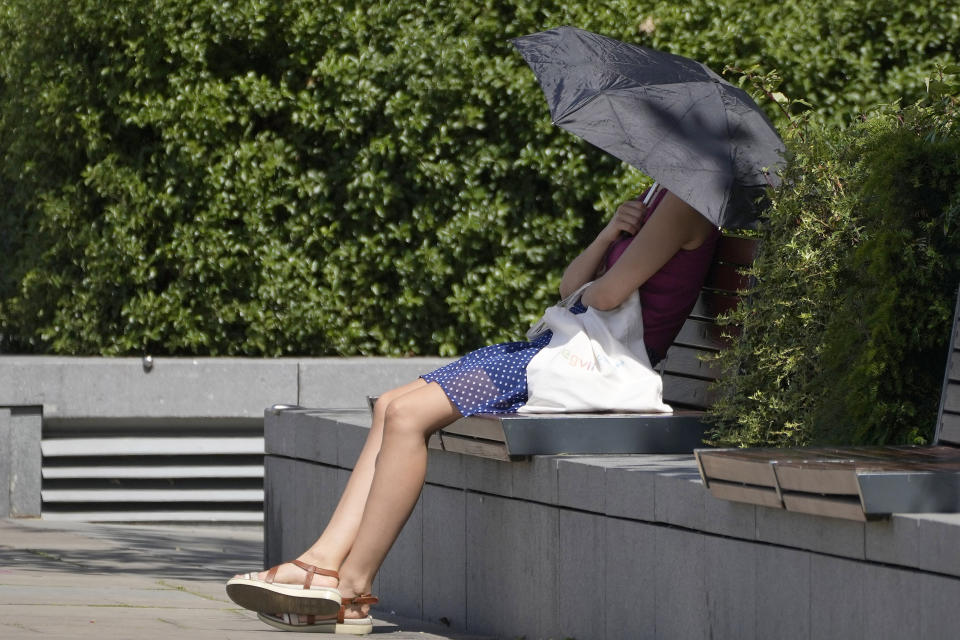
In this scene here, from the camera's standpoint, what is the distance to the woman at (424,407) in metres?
4.98

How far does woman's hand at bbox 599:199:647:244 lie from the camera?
17.9ft

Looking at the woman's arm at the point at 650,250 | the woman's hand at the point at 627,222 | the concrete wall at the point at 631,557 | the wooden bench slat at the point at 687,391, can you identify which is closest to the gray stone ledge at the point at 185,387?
the concrete wall at the point at 631,557

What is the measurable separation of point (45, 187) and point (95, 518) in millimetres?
1930

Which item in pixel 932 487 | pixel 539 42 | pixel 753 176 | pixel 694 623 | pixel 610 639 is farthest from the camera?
pixel 539 42

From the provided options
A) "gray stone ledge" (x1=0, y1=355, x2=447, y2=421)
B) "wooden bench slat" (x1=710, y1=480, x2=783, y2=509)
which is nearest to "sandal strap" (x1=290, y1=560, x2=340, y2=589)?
"wooden bench slat" (x1=710, y1=480, x2=783, y2=509)

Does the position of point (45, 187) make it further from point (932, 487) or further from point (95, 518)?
point (932, 487)

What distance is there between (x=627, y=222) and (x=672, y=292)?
0.96 feet

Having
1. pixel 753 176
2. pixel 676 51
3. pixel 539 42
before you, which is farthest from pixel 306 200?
pixel 753 176

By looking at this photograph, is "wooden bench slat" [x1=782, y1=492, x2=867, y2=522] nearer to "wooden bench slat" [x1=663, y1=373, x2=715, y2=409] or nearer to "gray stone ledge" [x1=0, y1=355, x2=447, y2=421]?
"wooden bench slat" [x1=663, y1=373, x2=715, y2=409]

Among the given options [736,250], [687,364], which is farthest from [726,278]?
[687,364]

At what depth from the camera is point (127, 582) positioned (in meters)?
6.56

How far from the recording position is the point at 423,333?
9141 mm

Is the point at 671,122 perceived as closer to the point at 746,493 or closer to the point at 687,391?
the point at 687,391

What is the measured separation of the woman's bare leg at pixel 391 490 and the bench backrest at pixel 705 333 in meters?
0.96
